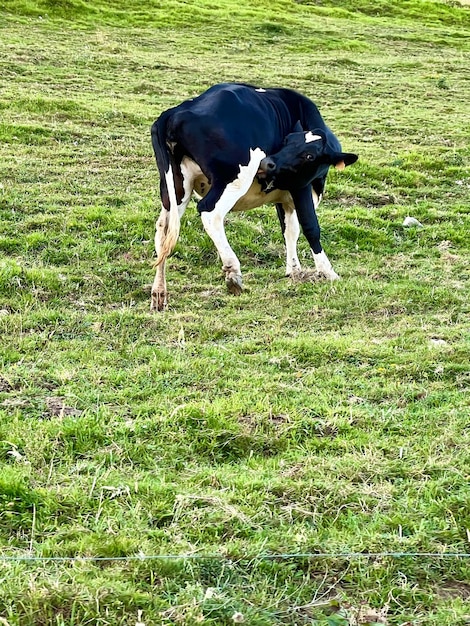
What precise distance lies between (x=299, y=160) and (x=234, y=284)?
161 centimetres

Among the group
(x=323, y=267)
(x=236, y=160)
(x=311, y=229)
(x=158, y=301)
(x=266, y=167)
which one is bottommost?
(x=158, y=301)

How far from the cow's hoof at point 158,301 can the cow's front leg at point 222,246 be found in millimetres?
691

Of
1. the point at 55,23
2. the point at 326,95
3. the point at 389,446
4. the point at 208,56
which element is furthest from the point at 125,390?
the point at 55,23

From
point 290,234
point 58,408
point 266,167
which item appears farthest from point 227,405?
point 290,234

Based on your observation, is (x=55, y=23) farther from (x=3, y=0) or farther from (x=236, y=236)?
(x=236, y=236)

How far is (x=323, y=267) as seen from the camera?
27.0 ft

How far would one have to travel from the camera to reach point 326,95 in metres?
21.0

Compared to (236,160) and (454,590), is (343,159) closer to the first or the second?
(236,160)

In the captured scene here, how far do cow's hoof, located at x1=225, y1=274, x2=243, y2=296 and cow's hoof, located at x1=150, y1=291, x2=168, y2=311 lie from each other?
681 millimetres

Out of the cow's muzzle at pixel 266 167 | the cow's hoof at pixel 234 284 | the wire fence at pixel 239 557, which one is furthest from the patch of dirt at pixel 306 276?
the wire fence at pixel 239 557

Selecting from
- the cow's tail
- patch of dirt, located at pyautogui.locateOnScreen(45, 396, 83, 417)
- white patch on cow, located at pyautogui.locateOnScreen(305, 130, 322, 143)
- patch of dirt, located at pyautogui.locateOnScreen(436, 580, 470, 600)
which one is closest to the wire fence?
patch of dirt, located at pyautogui.locateOnScreen(436, 580, 470, 600)

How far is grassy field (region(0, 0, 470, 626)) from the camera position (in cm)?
296

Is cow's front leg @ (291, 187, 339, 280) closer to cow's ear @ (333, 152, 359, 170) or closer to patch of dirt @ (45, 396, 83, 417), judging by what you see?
cow's ear @ (333, 152, 359, 170)

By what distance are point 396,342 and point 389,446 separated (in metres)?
1.97
